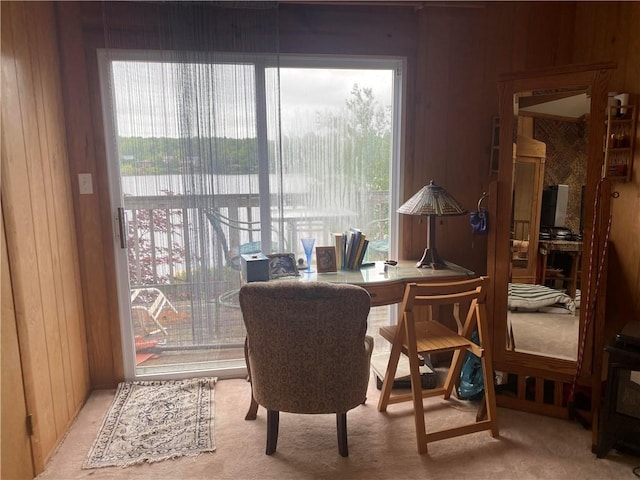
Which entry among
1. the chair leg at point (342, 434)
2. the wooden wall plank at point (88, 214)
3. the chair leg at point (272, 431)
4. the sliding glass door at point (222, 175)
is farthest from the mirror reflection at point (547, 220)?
the wooden wall plank at point (88, 214)

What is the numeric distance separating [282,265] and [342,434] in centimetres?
94

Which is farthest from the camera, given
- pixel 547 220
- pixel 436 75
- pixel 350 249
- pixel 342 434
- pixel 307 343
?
pixel 436 75

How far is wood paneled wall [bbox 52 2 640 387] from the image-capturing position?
2.25m

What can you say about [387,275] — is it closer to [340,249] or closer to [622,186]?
[340,249]

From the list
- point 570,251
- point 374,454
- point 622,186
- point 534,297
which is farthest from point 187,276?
point 622,186

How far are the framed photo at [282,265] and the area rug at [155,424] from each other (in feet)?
2.69

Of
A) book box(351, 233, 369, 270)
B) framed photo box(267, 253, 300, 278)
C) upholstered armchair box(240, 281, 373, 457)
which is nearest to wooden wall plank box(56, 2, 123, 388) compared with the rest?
framed photo box(267, 253, 300, 278)

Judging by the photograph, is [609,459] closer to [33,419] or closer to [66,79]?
[33,419]

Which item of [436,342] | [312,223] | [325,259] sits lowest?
[436,342]

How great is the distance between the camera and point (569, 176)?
206 cm

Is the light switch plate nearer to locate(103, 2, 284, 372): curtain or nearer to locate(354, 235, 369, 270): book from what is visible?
locate(103, 2, 284, 372): curtain

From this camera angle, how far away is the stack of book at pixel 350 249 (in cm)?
246

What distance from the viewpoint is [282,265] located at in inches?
93.4

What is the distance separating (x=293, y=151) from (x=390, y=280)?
0.99 metres
